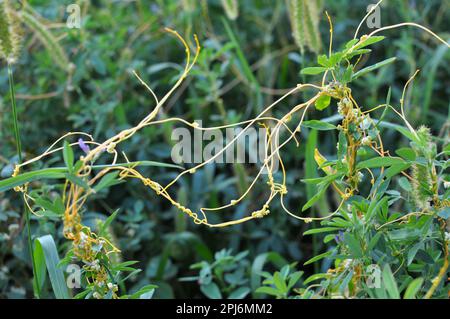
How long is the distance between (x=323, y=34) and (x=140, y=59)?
0.68 meters

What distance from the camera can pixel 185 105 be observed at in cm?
236

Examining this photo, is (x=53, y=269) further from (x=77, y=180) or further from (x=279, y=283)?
(x=279, y=283)

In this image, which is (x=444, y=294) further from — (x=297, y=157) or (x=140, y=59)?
(x=140, y=59)

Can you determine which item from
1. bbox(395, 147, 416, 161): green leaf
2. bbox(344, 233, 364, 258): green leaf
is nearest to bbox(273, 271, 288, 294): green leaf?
bbox(344, 233, 364, 258): green leaf

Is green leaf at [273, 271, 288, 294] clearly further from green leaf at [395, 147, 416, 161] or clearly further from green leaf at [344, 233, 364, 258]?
green leaf at [395, 147, 416, 161]

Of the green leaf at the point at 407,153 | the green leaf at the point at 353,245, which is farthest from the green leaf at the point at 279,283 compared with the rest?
the green leaf at the point at 407,153


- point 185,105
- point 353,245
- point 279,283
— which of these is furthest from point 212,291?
point 185,105

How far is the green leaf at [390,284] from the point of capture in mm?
957

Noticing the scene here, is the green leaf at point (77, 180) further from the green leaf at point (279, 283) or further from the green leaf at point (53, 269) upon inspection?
the green leaf at point (279, 283)

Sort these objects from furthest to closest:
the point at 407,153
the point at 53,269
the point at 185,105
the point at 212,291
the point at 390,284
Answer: the point at 185,105
the point at 212,291
the point at 53,269
the point at 407,153
the point at 390,284

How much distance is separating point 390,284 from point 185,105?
1495mm

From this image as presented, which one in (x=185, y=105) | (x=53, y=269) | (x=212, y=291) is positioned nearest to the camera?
(x=53, y=269)

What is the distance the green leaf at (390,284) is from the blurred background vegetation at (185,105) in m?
0.57
